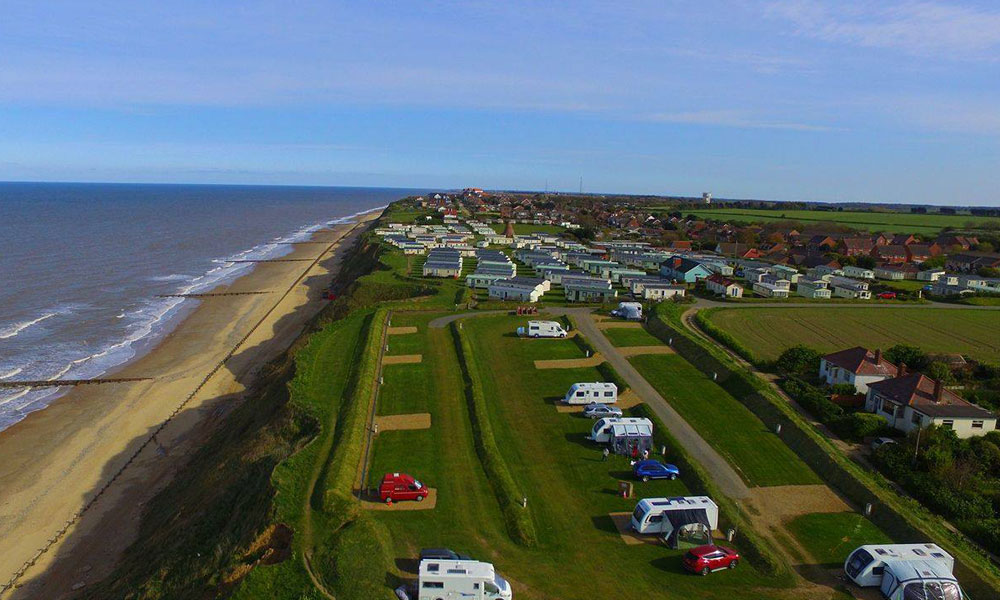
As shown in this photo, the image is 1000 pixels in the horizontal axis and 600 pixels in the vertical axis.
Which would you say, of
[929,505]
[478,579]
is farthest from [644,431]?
[478,579]

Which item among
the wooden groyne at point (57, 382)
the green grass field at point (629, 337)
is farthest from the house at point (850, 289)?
A: the wooden groyne at point (57, 382)

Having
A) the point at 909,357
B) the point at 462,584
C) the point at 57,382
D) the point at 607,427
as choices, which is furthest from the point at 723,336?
the point at 57,382

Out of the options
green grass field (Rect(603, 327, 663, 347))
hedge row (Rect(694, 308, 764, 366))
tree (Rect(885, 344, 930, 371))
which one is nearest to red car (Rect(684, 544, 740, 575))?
hedge row (Rect(694, 308, 764, 366))

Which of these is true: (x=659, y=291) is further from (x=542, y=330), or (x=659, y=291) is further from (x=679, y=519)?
(x=679, y=519)

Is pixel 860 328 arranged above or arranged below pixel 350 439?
above

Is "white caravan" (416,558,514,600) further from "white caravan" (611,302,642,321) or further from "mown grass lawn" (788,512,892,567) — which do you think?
"white caravan" (611,302,642,321)

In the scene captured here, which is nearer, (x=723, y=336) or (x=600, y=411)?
(x=600, y=411)

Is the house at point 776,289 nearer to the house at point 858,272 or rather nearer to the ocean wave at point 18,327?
the house at point 858,272
